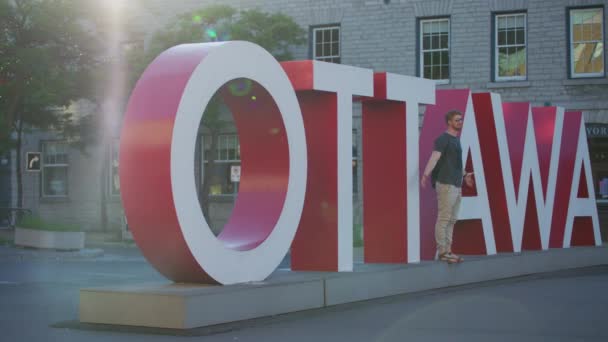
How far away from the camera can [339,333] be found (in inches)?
337

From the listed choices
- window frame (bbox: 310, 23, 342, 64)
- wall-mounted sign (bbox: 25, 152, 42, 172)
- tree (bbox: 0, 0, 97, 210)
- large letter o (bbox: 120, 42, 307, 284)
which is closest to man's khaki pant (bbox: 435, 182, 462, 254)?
large letter o (bbox: 120, 42, 307, 284)

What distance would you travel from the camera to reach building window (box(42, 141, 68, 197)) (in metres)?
34.6

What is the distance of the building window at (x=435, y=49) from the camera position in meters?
28.3

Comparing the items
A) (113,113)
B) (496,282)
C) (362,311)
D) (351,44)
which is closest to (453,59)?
(351,44)

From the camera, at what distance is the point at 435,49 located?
2838cm

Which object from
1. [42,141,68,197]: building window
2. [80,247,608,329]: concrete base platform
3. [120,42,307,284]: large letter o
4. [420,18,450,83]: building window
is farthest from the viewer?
[42,141,68,197]: building window

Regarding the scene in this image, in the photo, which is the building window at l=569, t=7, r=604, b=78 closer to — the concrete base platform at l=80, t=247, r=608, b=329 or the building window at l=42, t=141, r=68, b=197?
the concrete base platform at l=80, t=247, r=608, b=329

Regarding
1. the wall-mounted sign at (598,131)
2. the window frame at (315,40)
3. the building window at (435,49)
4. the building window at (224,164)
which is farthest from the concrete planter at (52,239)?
the wall-mounted sign at (598,131)

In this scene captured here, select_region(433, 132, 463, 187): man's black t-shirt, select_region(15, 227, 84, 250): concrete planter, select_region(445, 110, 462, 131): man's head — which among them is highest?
select_region(445, 110, 462, 131): man's head

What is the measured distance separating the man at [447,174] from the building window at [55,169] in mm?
23759

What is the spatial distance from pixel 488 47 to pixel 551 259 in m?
13.2

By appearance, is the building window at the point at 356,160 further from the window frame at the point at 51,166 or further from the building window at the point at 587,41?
the window frame at the point at 51,166

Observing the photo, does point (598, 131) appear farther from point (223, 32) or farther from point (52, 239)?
point (52, 239)

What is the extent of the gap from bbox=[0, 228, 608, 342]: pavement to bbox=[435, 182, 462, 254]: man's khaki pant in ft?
1.99
